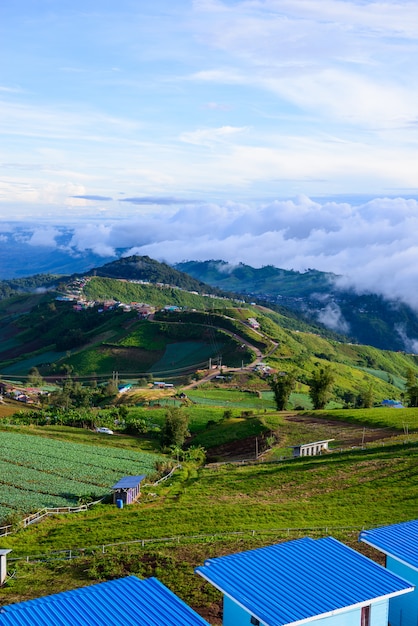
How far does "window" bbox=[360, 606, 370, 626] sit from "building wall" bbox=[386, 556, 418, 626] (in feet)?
8.65

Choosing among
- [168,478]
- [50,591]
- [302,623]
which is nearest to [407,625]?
[302,623]

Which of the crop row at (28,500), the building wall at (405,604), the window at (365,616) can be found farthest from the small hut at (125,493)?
the window at (365,616)

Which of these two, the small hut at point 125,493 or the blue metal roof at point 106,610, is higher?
the blue metal roof at point 106,610

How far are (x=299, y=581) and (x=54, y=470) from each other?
3617 centimetres

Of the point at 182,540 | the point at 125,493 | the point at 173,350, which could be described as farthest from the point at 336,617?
the point at 173,350

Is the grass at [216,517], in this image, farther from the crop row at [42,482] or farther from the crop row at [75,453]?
the crop row at [75,453]

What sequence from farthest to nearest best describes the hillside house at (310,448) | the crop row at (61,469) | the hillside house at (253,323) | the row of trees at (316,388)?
the hillside house at (253,323), the row of trees at (316,388), the hillside house at (310,448), the crop row at (61,469)

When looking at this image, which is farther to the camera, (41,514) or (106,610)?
(41,514)

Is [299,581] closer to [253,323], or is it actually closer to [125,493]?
[125,493]

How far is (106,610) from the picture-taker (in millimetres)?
17312

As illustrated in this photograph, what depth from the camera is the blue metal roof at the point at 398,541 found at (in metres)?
20.8

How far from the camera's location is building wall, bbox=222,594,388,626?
1766 cm

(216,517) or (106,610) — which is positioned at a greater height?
(106,610)

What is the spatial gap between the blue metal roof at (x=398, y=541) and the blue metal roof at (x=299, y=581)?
3.86ft
